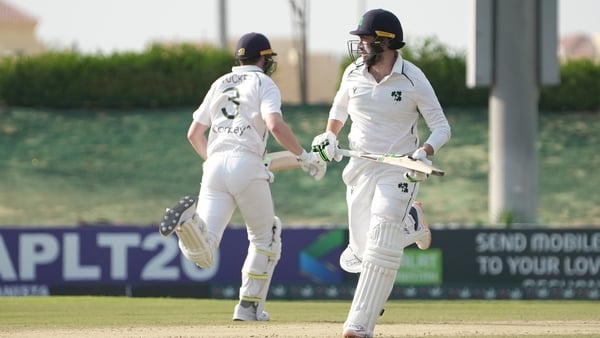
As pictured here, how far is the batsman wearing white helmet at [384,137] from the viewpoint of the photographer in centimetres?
903

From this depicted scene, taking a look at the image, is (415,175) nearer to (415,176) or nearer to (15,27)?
(415,176)

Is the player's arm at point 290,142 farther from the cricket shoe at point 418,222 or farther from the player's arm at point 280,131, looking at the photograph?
the cricket shoe at point 418,222

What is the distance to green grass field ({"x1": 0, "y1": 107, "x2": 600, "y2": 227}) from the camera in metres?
23.9

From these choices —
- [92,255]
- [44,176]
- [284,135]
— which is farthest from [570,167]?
[284,135]

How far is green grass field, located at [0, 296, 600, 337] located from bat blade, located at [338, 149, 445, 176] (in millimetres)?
1131

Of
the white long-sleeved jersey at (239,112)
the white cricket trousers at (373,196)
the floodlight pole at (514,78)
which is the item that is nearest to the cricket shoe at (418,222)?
the white cricket trousers at (373,196)

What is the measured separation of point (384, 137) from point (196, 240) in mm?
1521

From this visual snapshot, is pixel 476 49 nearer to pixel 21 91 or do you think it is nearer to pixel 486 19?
pixel 486 19

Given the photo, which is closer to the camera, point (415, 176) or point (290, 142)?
point (415, 176)

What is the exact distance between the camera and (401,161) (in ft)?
29.7

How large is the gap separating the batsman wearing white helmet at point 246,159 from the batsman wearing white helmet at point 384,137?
0.77 m

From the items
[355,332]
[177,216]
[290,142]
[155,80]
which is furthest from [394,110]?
[155,80]

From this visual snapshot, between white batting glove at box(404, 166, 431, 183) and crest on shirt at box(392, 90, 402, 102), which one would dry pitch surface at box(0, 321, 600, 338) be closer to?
white batting glove at box(404, 166, 431, 183)

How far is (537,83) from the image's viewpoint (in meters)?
21.3
